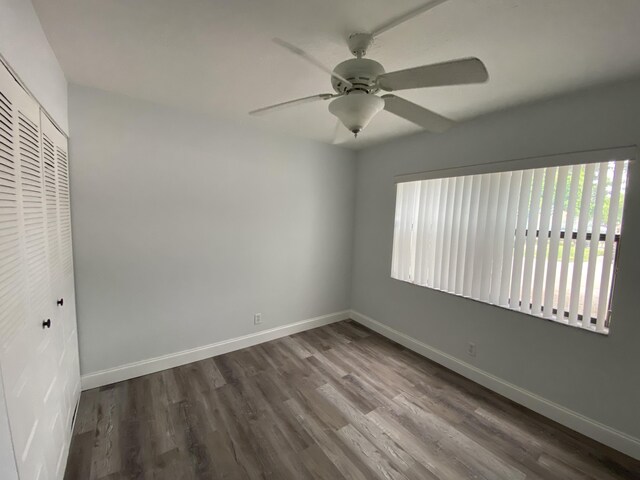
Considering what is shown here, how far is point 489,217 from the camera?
89.7 inches

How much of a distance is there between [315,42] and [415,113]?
63 cm

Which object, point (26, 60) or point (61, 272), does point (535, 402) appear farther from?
point (26, 60)

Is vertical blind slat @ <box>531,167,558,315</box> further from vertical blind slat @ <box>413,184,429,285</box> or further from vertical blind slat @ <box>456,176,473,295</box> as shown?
vertical blind slat @ <box>413,184,429,285</box>

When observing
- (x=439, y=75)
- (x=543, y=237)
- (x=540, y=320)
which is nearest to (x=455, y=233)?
(x=543, y=237)

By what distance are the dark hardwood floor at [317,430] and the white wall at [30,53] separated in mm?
1946

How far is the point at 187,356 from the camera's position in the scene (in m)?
2.53

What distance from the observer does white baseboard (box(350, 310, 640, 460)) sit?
169 centimetres

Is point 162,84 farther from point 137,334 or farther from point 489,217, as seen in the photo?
point 489,217

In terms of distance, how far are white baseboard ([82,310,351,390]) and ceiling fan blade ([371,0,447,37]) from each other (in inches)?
109

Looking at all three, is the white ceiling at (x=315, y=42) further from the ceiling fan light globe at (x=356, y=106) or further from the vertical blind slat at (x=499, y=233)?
the vertical blind slat at (x=499, y=233)

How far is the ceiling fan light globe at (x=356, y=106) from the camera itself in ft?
3.83

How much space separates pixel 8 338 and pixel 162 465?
1141 millimetres

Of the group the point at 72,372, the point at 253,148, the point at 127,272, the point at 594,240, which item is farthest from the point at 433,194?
the point at 72,372

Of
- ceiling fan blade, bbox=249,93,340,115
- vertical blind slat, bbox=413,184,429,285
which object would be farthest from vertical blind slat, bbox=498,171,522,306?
ceiling fan blade, bbox=249,93,340,115
